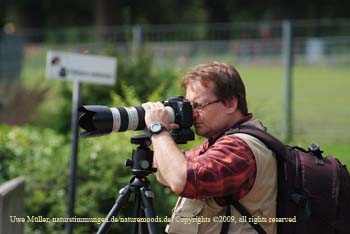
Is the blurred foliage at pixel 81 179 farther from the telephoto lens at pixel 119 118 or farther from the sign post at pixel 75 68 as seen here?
the telephoto lens at pixel 119 118

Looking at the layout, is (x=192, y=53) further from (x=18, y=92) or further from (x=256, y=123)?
(x=256, y=123)

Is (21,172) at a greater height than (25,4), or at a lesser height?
lesser

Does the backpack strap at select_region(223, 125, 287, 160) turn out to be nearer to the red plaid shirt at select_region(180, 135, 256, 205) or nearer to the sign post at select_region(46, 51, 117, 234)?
the red plaid shirt at select_region(180, 135, 256, 205)

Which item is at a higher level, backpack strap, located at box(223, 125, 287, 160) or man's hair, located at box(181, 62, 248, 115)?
man's hair, located at box(181, 62, 248, 115)

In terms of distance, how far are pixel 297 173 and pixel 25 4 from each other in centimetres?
4495

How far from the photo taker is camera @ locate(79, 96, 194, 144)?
3.42 m

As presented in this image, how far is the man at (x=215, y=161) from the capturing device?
3.19 meters

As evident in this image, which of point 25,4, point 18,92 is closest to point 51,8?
point 25,4

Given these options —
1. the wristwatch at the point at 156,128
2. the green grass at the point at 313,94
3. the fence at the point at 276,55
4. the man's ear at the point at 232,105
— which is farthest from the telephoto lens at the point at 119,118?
the green grass at the point at 313,94

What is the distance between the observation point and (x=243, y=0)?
4525 cm

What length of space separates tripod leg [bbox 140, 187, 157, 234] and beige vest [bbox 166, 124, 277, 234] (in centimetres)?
9

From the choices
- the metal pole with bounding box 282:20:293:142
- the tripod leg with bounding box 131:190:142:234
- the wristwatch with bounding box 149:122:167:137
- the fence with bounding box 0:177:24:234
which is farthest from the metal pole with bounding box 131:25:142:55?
the wristwatch with bounding box 149:122:167:137

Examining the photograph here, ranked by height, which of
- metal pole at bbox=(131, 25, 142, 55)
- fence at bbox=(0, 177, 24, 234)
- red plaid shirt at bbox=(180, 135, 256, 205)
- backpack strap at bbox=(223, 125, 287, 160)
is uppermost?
metal pole at bbox=(131, 25, 142, 55)

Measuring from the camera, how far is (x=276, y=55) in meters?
11.8
